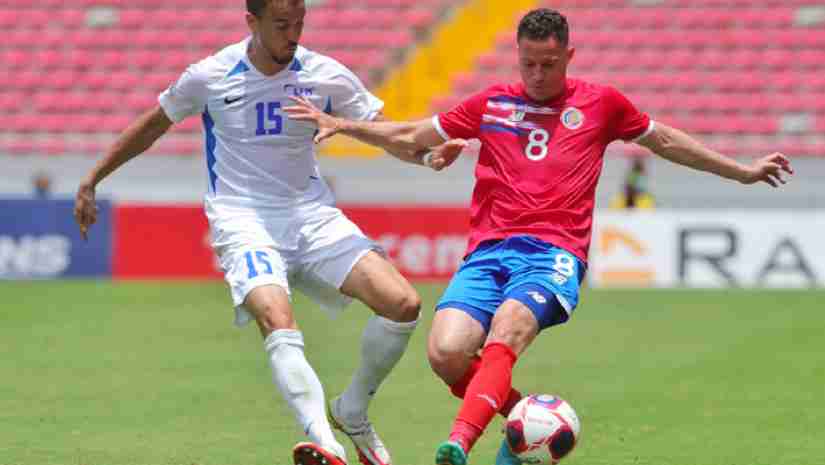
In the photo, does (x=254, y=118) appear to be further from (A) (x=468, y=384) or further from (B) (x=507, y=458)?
(B) (x=507, y=458)

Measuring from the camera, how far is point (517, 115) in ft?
24.9

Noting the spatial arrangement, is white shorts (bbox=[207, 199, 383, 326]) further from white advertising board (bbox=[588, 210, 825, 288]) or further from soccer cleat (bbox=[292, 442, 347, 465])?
white advertising board (bbox=[588, 210, 825, 288])

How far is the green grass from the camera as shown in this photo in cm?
847

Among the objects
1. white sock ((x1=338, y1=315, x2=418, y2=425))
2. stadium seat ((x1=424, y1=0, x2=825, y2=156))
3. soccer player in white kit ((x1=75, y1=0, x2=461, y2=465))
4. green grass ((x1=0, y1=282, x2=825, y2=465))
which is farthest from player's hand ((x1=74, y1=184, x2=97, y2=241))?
stadium seat ((x1=424, y1=0, x2=825, y2=156))

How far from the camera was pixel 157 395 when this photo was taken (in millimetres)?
10742

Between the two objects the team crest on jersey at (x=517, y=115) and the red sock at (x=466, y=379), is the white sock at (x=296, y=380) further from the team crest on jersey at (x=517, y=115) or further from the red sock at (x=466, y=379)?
the team crest on jersey at (x=517, y=115)

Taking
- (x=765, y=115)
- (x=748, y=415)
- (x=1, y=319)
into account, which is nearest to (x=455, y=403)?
(x=748, y=415)

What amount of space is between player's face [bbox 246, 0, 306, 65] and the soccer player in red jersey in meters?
0.28

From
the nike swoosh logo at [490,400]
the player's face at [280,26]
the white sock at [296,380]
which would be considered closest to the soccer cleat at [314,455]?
the white sock at [296,380]

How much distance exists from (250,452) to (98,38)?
22654 millimetres

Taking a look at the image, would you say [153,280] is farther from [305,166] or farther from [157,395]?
[305,166]

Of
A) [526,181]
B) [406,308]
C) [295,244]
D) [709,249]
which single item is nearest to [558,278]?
[526,181]

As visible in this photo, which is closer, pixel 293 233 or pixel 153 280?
pixel 293 233

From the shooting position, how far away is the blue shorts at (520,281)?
7254 mm
